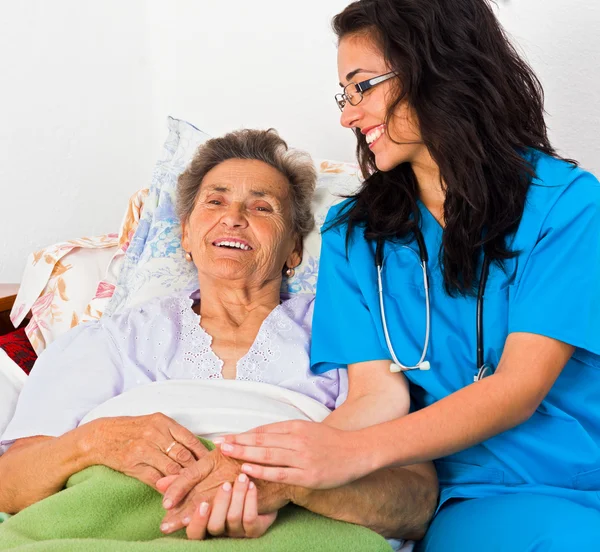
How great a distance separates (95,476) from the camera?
4.58ft

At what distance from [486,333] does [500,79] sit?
1.55 ft

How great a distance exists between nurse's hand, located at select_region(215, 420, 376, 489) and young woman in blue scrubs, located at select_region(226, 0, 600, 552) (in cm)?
8

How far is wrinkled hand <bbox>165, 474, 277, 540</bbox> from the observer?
50.3 inches

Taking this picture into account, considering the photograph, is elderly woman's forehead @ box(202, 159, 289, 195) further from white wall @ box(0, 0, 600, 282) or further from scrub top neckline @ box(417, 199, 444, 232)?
white wall @ box(0, 0, 600, 282)

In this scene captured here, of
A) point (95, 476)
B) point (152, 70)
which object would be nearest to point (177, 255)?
point (95, 476)

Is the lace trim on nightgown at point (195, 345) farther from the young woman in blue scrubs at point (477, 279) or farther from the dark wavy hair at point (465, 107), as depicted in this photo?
the dark wavy hair at point (465, 107)

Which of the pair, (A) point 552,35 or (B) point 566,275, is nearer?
(B) point 566,275

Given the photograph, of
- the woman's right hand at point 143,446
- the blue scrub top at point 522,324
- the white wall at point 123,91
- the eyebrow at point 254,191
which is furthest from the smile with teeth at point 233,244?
the white wall at point 123,91

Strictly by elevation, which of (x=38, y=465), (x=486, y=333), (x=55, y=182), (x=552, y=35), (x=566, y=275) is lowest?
(x=38, y=465)

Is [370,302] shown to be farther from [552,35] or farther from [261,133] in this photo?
[552,35]

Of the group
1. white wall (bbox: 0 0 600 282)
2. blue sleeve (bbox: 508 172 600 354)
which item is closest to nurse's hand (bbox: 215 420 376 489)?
blue sleeve (bbox: 508 172 600 354)

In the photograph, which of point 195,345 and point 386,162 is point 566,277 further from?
point 195,345

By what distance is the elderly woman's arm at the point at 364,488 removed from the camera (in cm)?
134

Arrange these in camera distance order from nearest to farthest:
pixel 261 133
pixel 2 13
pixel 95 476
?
pixel 95 476
pixel 261 133
pixel 2 13
